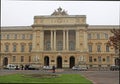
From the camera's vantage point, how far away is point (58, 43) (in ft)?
283

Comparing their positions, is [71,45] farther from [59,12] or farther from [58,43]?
[59,12]

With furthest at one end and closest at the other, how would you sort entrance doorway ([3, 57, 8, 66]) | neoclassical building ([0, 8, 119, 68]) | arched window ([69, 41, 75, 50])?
1. entrance doorway ([3, 57, 8, 66])
2. arched window ([69, 41, 75, 50])
3. neoclassical building ([0, 8, 119, 68])

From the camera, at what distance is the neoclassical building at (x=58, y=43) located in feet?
273

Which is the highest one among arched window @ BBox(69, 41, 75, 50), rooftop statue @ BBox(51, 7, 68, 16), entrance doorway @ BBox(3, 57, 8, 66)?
rooftop statue @ BBox(51, 7, 68, 16)

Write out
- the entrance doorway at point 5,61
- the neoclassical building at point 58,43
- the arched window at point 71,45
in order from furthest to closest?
the entrance doorway at point 5,61 < the arched window at point 71,45 < the neoclassical building at point 58,43

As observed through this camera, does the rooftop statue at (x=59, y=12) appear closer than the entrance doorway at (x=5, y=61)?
Yes

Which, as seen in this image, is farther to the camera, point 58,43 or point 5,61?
point 5,61

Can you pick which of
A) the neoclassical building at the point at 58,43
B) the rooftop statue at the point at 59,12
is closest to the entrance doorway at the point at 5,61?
the neoclassical building at the point at 58,43

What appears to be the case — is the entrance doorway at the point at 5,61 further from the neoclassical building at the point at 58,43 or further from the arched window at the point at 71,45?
the arched window at the point at 71,45

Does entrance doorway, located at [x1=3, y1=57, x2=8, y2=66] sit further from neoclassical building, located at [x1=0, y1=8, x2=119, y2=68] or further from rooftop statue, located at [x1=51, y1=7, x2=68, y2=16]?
rooftop statue, located at [x1=51, y1=7, x2=68, y2=16]

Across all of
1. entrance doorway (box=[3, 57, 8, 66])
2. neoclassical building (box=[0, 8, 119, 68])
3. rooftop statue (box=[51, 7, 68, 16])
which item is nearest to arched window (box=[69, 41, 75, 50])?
neoclassical building (box=[0, 8, 119, 68])

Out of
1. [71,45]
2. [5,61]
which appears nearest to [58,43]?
[71,45]

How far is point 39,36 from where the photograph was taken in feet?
278

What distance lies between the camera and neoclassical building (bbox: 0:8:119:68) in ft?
273
